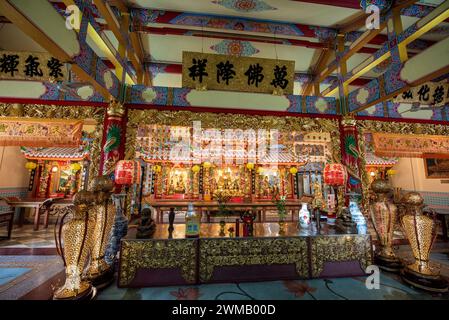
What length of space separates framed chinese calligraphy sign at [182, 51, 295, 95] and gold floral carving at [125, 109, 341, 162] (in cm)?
58

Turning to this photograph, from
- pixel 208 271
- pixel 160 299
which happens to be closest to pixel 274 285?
pixel 208 271

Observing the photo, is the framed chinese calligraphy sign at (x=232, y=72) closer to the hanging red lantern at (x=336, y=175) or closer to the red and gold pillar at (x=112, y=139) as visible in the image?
the red and gold pillar at (x=112, y=139)

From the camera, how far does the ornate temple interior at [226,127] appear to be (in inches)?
85.7

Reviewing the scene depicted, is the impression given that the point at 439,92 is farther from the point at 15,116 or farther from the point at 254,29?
the point at 15,116

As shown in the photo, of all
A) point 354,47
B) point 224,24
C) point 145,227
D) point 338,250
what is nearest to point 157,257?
point 145,227

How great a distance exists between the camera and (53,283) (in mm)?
2385

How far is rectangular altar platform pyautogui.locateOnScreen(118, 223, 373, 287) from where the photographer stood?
7.20 ft

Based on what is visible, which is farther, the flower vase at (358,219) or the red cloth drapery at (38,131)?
the red cloth drapery at (38,131)

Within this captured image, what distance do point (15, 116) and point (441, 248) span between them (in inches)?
356

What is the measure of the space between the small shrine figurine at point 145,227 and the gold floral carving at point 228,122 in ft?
6.23

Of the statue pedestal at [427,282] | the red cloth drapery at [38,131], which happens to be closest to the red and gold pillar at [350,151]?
the statue pedestal at [427,282]

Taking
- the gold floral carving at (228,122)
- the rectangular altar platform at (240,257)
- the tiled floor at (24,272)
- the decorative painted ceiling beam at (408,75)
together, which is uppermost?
the decorative painted ceiling beam at (408,75)

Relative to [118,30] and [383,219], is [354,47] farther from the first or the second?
[118,30]

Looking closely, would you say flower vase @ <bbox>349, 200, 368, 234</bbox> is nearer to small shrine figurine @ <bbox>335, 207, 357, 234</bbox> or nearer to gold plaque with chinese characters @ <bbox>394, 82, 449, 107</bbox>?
small shrine figurine @ <bbox>335, 207, 357, 234</bbox>
